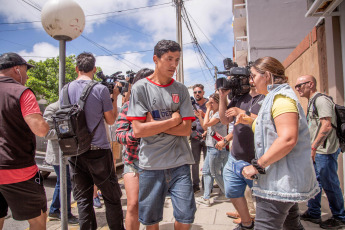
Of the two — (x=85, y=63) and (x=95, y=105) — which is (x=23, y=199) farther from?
(x=85, y=63)

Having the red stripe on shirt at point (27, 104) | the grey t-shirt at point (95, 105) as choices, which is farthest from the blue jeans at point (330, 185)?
the red stripe on shirt at point (27, 104)

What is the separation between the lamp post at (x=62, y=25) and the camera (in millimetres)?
2654

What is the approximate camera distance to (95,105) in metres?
2.74

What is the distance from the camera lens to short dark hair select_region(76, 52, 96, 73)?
2.96 m

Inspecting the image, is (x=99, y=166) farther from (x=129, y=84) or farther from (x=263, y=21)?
(x=263, y=21)

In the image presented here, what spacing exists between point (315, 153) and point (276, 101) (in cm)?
196

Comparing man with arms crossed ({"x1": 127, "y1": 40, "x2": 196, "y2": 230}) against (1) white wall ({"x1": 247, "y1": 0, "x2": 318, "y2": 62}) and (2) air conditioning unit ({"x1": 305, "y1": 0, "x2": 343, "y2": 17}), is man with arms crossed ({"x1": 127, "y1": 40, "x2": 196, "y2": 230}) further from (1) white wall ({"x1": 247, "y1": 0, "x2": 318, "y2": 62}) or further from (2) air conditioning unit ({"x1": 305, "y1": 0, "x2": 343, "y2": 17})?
(1) white wall ({"x1": 247, "y1": 0, "x2": 318, "y2": 62})

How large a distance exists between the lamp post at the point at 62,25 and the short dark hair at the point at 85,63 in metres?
0.23

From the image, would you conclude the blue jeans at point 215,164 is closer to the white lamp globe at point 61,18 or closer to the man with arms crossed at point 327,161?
the man with arms crossed at point 327,161

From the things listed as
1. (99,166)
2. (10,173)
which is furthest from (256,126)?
(10,173)

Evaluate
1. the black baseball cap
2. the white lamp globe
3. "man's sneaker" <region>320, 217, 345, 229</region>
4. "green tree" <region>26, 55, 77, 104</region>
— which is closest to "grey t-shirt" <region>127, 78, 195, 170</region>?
the white lamp globe

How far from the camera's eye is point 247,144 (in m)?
2.82

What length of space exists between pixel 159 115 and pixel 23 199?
1405 millimetres

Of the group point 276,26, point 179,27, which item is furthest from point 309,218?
point 179,27
